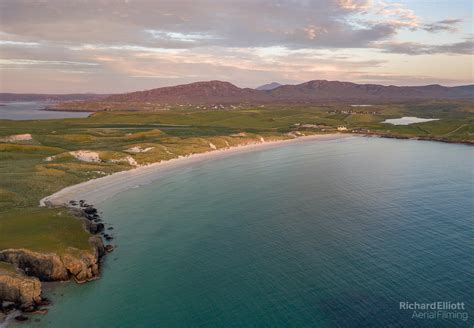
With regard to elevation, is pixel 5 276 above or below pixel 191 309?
above

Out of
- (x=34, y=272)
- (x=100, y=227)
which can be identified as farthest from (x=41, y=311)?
(x=100, y=227)

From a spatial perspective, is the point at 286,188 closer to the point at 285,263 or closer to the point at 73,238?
the point at 285,263

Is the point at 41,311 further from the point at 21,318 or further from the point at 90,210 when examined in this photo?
the point at 90,210

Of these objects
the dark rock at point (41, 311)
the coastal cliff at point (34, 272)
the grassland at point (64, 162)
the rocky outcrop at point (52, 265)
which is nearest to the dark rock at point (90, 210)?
the grassland at point (64, 162)

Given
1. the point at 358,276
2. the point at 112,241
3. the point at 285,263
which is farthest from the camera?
the point at 112,241

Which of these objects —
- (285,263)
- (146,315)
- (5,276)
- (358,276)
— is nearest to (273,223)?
(285,263)

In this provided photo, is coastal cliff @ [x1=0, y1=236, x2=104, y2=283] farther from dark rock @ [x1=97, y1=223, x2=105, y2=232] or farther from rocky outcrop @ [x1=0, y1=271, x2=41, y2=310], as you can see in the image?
dark rock @ [x1=97, y1=223, x2=105, y2=232]
